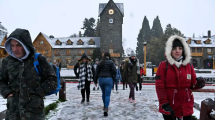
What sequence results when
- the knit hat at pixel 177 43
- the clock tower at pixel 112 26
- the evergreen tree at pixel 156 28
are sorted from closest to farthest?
the knit hat at pixel 177 43, the clock tower at pixel 112 26, the evergreen tree at pixel 156 28

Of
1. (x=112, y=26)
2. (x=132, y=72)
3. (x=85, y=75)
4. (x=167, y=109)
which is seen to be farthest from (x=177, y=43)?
(x=112, y=26)

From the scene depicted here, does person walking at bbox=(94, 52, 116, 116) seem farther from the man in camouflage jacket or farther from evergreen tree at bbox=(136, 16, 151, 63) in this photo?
evergreen tree at bbox=(136, 16, 151, 63)

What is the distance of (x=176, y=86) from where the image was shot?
2.87 m

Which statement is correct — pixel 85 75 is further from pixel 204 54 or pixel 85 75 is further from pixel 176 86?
pixel 204 54

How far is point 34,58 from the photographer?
8.61 ft

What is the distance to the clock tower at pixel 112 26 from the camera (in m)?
48.8

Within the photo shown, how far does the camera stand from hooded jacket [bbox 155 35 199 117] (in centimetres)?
286

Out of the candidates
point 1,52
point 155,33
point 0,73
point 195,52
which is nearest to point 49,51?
point 1,52

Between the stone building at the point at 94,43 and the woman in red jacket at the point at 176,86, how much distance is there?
44.7m

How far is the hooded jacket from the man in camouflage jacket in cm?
154

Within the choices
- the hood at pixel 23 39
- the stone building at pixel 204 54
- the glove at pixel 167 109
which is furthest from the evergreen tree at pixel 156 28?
the hood at pixel 23 39

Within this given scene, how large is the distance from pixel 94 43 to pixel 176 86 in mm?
50411

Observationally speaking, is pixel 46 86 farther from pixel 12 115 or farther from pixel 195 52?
pixel 195 52

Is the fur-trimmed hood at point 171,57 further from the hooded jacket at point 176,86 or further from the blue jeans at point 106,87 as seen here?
the blue jeans at point 106,87
